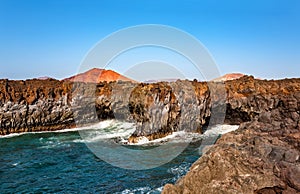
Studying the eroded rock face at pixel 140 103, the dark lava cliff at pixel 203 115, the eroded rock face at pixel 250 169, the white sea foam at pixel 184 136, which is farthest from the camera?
the eroded rock face at pixel 140 103

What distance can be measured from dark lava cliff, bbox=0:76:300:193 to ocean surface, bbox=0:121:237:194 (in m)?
3.15

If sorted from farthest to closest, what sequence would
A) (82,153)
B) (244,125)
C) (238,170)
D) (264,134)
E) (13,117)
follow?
(13,117) → (82,153) → (244,125) → (264,134) → (238,170)

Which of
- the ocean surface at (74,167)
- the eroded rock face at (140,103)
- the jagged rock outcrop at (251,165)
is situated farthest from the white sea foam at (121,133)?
the jagged rock outcrop at (251,165)

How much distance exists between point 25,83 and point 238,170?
42685 millimetres

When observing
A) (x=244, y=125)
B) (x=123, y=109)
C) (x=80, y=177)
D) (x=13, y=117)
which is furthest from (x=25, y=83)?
(x=244, y=125)

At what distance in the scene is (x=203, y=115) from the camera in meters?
37.2

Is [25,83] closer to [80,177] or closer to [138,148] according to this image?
[138,148]

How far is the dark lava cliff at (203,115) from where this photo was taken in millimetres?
9773

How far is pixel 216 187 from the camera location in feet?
30.6

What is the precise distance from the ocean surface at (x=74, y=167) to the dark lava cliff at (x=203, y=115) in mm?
3149

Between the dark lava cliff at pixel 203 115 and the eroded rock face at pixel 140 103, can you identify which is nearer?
the dark lava cliff at pixel 203 115

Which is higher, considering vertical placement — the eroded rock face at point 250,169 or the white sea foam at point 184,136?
the eroded rock face at point 250,169

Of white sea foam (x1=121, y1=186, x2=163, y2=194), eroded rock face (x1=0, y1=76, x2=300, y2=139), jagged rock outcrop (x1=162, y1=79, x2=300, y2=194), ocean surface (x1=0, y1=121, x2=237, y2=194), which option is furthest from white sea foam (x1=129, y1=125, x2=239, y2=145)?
jagged rock outcrop (x1=162, y1=79, x2=300, y2=194)

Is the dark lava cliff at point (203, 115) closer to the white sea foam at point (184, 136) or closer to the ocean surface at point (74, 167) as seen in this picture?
the white sea foam at point (184, 136)
